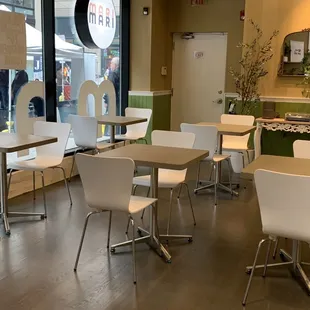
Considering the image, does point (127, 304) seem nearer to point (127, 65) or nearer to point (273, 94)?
point (273, 94)

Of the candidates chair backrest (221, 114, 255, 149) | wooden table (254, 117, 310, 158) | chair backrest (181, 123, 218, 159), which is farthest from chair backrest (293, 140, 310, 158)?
wooden table (254, 117, 310, 158)

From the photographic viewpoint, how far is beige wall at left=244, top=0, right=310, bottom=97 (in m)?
6.71

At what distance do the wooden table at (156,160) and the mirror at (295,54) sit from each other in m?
3.61

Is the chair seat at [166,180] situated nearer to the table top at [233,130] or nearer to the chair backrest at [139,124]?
the table top at [233,130]

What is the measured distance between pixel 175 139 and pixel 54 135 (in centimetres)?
138

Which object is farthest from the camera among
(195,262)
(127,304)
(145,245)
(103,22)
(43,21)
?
(103,22)

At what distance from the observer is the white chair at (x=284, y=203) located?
2667 mm

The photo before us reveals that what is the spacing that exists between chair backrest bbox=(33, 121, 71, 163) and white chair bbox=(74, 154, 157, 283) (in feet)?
5.84

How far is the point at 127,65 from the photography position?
793 centimetres

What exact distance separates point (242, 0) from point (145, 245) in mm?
5367

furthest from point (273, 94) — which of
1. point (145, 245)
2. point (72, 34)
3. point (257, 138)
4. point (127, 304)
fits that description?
point (127, 304)

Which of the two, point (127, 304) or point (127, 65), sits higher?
point (127, 65)

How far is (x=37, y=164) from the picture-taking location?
15.6 ft

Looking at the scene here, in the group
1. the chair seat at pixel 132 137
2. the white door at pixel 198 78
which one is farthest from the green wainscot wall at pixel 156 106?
the chair seat at pixel 132 137
